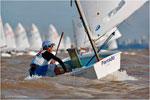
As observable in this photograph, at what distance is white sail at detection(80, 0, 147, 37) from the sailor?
305 centimetres

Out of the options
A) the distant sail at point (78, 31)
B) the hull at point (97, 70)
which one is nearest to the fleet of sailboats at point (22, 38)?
the distant sail at point (78, 31)

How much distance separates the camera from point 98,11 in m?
11.8

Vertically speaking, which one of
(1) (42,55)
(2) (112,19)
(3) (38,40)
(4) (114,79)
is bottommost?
(3) (38,40)

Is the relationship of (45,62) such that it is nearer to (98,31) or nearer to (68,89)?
(68,89)

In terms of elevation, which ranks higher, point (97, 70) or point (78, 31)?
point (78, 31)

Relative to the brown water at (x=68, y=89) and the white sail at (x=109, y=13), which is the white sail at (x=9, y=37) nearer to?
the white sail at (x=109, y=13)

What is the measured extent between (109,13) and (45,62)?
4244 millimetres

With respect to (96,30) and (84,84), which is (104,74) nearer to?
(84,84)

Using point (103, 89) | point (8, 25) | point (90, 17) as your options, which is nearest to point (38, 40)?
point (8, 25)

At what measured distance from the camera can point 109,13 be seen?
11906mm

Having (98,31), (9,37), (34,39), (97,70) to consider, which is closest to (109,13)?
(98,31)

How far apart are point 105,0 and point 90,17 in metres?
0.84

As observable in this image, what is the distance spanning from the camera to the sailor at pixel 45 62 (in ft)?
27.9

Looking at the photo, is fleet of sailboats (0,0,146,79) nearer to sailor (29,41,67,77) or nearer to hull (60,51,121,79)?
hull (60,51,121,79)
